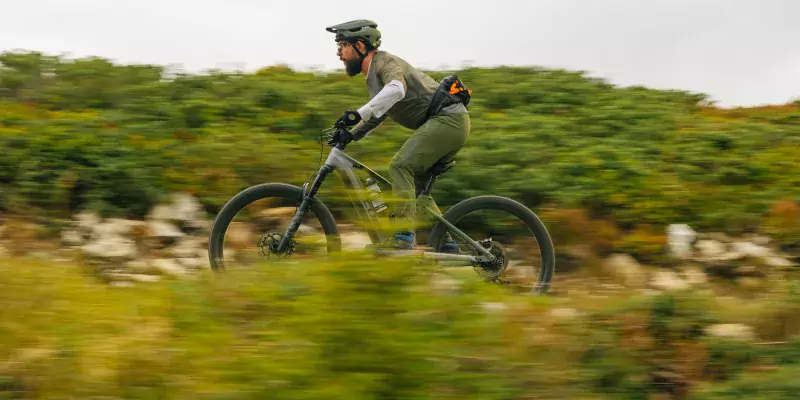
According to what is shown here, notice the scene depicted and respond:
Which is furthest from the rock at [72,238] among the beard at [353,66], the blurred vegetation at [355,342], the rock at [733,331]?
the rock at [733,331]

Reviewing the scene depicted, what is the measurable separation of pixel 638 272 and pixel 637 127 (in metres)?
2.67

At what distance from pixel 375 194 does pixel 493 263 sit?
1.08 meters

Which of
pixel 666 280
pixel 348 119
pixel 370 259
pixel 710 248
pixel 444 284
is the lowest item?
pixel 666 280

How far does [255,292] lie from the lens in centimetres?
429

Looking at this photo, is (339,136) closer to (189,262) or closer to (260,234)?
(260,234)

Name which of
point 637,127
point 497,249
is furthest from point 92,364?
point 637,127

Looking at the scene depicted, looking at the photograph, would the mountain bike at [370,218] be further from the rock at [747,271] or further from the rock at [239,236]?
the rock at [747,271]

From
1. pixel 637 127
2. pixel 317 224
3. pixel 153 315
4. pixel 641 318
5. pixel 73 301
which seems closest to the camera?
pixel 153 315

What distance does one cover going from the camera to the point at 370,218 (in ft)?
19.8

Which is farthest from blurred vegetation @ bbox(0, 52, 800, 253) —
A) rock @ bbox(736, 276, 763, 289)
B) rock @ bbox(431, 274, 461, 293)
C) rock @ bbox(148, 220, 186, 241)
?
rock @ bbox(431, 274, 461, 293)

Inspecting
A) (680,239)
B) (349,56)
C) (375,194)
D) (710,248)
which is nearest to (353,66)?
(349,56)

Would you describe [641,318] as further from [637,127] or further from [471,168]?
[637,127]

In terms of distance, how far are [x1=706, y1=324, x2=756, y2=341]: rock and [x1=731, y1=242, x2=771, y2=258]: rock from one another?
2.23m

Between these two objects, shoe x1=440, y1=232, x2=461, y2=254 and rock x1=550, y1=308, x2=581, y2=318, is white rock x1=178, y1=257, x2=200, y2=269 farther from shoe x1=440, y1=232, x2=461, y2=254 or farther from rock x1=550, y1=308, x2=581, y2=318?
rock x1=550, y1=308, x2=581, y2=318
